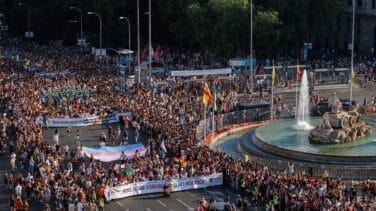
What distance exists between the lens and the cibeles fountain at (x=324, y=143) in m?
46.7

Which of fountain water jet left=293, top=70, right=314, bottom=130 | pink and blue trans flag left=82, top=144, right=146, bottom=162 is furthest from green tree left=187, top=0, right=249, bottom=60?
pink and blue trans flag left=82, top=144, right=146, bottom=162

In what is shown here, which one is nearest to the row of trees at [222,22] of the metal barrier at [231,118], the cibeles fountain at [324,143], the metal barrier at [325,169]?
the metal barrier at [231,118]

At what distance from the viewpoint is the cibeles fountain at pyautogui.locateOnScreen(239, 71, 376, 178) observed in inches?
1839

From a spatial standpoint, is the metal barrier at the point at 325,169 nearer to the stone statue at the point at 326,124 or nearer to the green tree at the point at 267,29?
the stone statue at the point at 326,124

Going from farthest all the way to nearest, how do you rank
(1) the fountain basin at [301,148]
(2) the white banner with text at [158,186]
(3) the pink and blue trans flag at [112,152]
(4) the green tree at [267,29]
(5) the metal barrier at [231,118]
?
(4) the green tree at [267,29] < (5) the metal barrier at [231,118] < (1) the fountain basin at [301,148] < (3) the pink and blue trans flag at [112,152] < (2) the white banner with text at [158,186]

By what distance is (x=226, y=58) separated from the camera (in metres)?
88.2

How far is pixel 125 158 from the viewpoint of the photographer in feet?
152

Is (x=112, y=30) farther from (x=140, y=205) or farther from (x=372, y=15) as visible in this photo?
(x=140, y=205)

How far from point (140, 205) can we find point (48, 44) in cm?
8279

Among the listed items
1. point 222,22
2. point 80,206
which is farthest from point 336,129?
point 222,22

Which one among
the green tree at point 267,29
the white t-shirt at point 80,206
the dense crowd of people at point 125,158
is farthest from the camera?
the green tree at point 267,29

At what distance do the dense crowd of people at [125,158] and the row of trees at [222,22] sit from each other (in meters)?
9.27

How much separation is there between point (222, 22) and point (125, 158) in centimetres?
4054

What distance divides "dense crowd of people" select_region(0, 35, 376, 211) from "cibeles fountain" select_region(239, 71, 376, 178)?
282 cm
